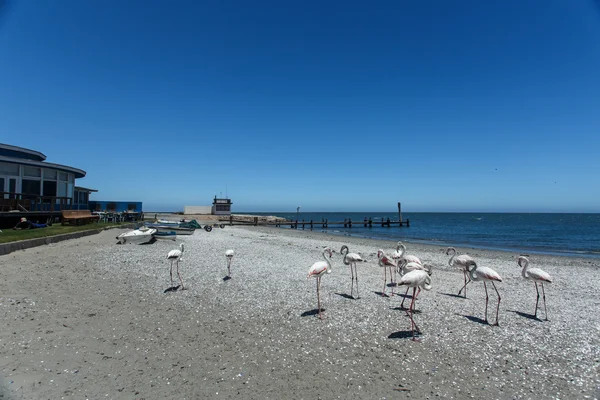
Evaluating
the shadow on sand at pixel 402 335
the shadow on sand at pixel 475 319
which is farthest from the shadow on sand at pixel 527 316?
the shadow on sand at pixel 402 335

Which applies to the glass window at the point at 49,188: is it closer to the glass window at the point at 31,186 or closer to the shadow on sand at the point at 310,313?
the glass window at the point at 31,186

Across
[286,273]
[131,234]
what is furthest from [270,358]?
[131,234]

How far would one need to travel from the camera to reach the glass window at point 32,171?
86.6 feet

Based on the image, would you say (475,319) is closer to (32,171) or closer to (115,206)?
(32,171)

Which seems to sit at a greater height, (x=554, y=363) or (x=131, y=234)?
(x=131, y=234)

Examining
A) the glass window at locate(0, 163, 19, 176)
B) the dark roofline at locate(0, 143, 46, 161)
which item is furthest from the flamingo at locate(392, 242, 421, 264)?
the dark roofline at locate(0, 143, 46, 161)

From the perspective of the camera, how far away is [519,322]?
26.1 ft

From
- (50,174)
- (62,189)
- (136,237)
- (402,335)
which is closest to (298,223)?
(62,189)

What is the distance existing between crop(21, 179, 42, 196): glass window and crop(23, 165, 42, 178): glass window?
480mm

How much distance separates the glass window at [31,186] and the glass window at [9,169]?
1036 mm

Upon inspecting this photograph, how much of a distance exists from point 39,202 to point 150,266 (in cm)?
1792

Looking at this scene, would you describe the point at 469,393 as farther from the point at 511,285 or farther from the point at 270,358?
the point at 511,285

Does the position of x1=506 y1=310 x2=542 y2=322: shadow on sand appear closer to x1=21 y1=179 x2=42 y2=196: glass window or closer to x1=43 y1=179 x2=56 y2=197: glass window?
x1=21 y1=179 x2=42 y2=196: glass window

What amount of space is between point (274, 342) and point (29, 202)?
2623cm
